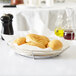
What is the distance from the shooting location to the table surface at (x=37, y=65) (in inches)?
21.3

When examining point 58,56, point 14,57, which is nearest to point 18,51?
point 14,57

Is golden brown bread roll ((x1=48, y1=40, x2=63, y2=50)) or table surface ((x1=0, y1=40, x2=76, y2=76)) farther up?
golden brown bread roll ((x1=48, y1=40, x2=63, y2=50))

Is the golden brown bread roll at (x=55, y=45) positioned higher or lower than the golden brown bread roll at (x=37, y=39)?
lower

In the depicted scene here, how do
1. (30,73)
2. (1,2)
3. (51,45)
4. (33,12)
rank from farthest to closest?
(1,2) < (33,12) < (51,45) < (30,73)

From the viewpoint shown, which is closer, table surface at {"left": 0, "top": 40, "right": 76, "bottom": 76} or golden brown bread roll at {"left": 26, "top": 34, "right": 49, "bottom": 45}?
table surface at {"left": 0, "top": 40, "right": 76, "bottom": 76}

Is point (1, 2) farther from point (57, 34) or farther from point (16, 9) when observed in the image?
point (57, 34)

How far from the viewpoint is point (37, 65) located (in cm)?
59

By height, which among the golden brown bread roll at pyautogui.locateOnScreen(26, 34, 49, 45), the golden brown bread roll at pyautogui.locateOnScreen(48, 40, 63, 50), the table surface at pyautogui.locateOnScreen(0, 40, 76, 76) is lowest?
the table surface at pyautogui.locateOnScreen(0, 40, 76, 76)

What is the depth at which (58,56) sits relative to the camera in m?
0.67

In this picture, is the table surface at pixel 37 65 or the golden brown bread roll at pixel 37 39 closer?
the table surface at pixel 37 65

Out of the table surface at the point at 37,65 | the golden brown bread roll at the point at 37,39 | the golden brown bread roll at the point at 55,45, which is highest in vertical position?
the golden brown bread roll at the point at 37,39

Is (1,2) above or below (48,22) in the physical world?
above

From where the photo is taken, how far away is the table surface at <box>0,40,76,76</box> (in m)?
0.54

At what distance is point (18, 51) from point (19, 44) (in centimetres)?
2
